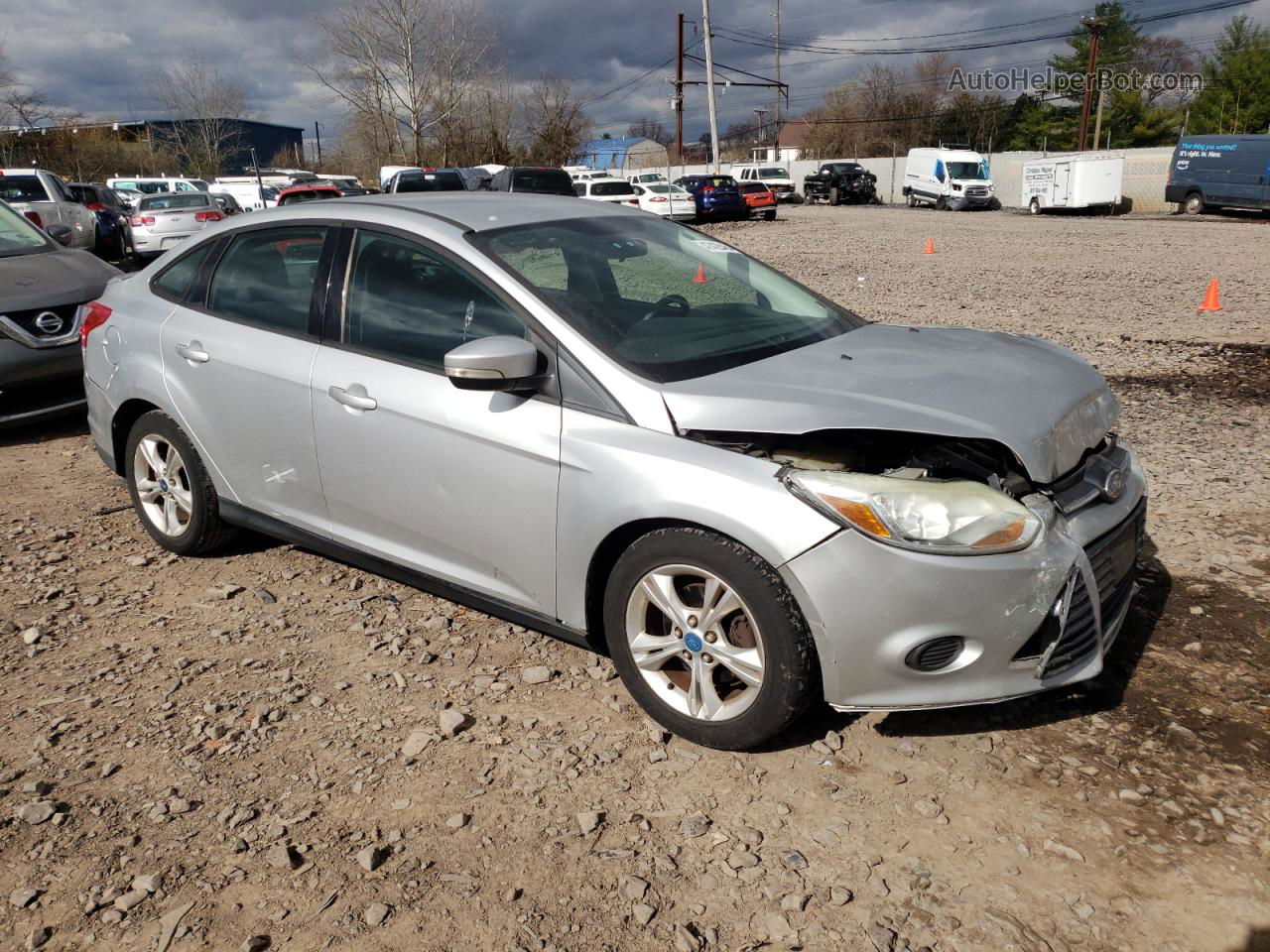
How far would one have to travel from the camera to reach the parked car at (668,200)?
32062 millimetres

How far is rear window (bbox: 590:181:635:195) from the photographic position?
1225 inches

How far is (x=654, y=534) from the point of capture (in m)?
2.97

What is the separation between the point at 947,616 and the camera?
273 cm

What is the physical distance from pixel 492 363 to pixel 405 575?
1064 millimetres

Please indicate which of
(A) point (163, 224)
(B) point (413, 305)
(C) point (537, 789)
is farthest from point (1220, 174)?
(C) point (537, 789)

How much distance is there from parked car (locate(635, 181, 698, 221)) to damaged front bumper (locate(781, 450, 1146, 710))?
98.0 ft

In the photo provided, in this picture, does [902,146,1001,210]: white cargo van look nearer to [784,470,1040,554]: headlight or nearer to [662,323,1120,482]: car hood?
[662,323,1120,482]: car hood

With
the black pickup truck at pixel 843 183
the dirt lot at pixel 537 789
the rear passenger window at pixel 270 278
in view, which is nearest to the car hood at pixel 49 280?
the dirt lot at pixel 537 789

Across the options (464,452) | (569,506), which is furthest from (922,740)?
(464,452)

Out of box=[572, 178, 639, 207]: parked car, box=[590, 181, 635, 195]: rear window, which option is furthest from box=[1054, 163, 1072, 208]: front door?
box=[590, 181, 635, 195]: rear window

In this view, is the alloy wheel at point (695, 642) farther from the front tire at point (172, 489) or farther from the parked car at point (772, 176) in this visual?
the parked car at point (772, 176)

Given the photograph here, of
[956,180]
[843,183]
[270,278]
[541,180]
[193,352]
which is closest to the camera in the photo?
[270,278]

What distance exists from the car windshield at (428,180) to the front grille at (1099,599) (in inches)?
885

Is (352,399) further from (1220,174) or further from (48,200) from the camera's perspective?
(1220,174)
